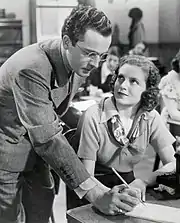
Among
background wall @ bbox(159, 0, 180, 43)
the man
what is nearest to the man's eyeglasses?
the man

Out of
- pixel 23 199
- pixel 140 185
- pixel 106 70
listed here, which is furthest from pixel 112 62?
pixel 23 199

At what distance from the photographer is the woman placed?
1.10m

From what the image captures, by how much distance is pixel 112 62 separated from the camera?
1.10 meters

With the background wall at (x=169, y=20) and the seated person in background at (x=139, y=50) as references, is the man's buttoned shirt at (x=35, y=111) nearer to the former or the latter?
the seated person in background at (x=139, y=50)

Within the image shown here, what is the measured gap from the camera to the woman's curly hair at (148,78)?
1.11m

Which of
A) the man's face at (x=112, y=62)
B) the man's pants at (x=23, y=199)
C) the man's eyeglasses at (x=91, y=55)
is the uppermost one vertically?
the man's eyeglasses at (x=91, y=55)

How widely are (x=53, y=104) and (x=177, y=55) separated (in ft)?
1.78

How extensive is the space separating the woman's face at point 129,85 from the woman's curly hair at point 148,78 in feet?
0.04

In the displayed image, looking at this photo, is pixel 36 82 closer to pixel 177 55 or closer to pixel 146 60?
pixel 146 60

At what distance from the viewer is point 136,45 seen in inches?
47.5

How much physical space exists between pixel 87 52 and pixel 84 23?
8cm

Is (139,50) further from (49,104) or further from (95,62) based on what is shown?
(49,104)

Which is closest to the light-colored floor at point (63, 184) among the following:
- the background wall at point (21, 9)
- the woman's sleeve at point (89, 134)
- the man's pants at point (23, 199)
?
the man's pants at point (23, 199)

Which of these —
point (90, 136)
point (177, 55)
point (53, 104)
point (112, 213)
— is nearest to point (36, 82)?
point (53, 104)
